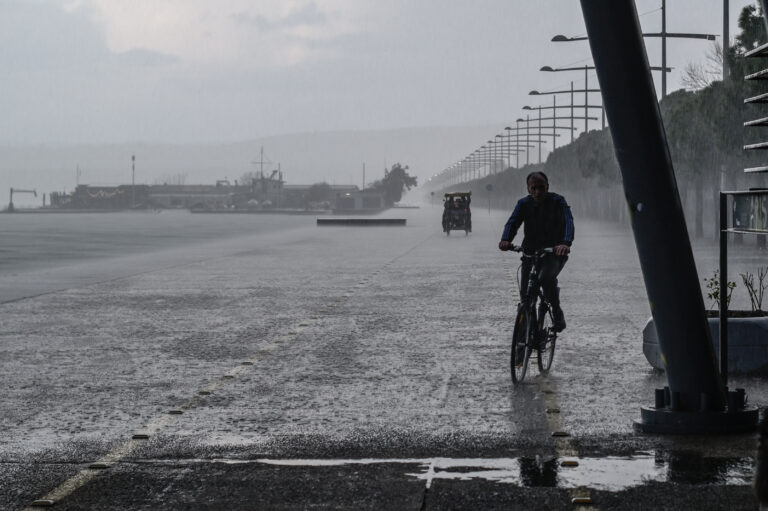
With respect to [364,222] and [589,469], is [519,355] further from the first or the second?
[364,222]

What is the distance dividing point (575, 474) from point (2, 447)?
11.6 feet

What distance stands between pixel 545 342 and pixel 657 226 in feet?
9.66

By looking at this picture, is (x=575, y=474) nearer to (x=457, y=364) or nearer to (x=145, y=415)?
(x=145, y=415)

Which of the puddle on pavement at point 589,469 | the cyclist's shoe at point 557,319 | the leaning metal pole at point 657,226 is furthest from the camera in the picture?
the cyclist's shoe at point 557,319

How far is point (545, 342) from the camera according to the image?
429 inches

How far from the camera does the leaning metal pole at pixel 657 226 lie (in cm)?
796

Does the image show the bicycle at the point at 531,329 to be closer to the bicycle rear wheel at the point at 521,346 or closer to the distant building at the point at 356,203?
the bicycle rear wheel at the point at 521,346

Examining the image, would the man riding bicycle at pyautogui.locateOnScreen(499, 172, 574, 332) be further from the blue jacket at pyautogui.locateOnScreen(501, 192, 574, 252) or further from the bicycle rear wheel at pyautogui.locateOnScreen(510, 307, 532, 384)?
the bicycle rear wheel at pyautogui.locateOnScreen(510, 307, 532, 384)

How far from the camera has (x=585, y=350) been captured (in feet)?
41.5

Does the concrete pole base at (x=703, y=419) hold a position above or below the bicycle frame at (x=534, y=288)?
below

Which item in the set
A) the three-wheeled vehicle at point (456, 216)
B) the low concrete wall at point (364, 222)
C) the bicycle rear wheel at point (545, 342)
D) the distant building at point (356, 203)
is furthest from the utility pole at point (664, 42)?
the distant building at point (356, 203)

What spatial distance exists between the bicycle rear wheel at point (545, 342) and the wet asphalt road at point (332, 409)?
0.24 meters

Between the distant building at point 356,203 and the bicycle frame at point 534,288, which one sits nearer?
the bicycle frame at point 534,288

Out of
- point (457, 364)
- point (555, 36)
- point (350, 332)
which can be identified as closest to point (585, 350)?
point (457, 364)
